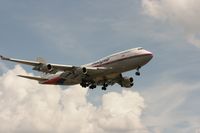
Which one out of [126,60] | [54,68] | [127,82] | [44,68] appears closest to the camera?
[126,60]

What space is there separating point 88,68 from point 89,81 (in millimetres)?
3418

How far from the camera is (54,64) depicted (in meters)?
96.9

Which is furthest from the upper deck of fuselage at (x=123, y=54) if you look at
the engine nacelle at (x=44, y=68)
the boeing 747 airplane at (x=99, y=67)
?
the engine nacelle at (x=44, y=68)

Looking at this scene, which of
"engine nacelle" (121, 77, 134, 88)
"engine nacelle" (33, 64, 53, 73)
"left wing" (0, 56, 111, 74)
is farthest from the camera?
"engine nacelle" (121, 77, 134, 88)

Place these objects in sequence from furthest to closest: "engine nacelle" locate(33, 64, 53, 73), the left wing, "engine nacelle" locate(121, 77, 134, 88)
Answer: "engine nacelle" locate(121, 77, 134, 88) → "engine nacelle" locate(33, 64, 53, 73) → the left wing

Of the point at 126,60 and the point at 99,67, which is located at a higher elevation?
the point at 126,60

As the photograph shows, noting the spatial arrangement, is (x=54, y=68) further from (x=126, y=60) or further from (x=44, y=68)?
(x=126, y=60)

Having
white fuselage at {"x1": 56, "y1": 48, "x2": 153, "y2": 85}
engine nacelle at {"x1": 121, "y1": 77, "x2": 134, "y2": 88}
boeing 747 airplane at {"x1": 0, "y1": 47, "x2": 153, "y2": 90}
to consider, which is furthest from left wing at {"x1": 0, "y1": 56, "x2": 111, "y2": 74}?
engine nacelle at {"x1": 121, "y1": 77, "x2": 134, "y2": 88}

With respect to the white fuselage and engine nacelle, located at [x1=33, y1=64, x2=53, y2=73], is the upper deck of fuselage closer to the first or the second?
the white fuselage

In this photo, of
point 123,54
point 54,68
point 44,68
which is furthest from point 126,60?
point 44,68

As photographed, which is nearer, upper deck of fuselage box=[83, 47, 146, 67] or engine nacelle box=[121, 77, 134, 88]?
upper deck of fuselage box=[83, 47, 146, 67]

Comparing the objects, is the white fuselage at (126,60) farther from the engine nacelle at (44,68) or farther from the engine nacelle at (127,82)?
the engine nacelle at (127,82)

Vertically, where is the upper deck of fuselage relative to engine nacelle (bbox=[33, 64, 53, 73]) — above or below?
above

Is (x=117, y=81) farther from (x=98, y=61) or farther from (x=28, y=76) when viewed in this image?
(x=28, y=76)
